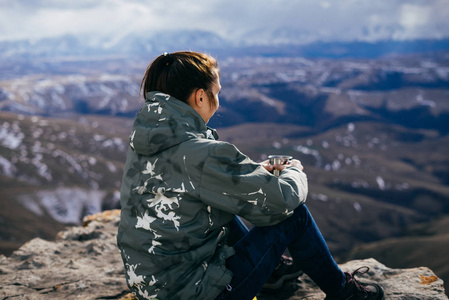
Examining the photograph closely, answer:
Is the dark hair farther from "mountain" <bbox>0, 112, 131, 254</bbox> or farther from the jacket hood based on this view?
"mountain" <bbox>0, 112, 131, 254</bbox>

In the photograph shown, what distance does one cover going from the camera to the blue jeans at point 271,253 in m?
3.55

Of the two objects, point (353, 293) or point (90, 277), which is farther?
point (90, 277)

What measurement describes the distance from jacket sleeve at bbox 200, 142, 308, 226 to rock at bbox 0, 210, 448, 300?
8.53 ft

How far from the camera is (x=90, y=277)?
20.4ft

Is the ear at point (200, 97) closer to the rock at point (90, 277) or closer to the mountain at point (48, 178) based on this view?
the rock at point (90, 277)

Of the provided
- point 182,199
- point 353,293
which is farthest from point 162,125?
point 353,293

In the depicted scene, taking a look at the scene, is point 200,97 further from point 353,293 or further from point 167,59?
point 353,293

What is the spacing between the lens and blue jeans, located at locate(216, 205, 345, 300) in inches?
140

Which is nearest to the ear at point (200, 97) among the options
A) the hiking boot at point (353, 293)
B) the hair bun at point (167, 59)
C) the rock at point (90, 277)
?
the hair bun at point (167, 59)

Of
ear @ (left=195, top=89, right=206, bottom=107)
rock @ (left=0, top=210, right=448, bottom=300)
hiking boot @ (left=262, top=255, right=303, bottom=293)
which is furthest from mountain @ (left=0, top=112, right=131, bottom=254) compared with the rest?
ear @ (left=195, top=89, right=206, bottom=107)

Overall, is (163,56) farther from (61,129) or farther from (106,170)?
(61,129)

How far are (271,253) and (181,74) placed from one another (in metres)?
1.95

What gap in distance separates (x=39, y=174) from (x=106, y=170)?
58.7ft

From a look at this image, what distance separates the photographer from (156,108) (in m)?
3.17
